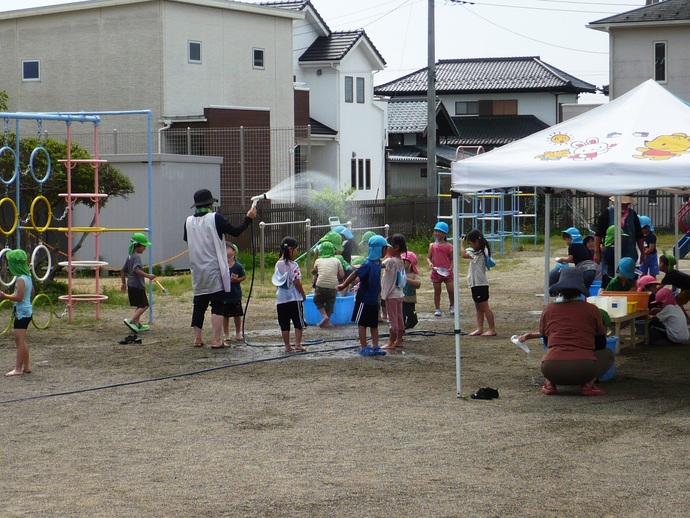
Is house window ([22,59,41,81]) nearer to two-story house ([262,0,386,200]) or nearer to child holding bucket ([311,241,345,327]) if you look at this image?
two-story house ([262,0,386,200])

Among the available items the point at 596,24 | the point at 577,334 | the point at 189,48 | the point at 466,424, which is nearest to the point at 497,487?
the point at 466,424

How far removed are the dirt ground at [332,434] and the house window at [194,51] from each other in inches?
844

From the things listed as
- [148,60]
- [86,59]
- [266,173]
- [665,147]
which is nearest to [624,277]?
[665,147]

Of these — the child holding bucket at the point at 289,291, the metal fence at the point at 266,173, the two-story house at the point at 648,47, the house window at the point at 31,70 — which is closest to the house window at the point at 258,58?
the metal fence at the point at 266,173

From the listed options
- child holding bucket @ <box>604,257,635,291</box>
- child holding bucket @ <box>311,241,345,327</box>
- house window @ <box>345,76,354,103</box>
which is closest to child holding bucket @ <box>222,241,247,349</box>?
child holding bucket @ <box>311,241,345,327</box>

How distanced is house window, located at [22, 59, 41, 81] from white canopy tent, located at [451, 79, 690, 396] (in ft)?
88.4

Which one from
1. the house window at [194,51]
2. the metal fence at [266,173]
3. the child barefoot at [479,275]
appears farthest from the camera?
the house window at [194,51]

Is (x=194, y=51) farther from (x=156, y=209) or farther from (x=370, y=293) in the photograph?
(x=370, y=293)

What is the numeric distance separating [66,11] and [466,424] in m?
28.5

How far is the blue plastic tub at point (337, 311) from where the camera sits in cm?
1448

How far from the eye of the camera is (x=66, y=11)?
33469mm

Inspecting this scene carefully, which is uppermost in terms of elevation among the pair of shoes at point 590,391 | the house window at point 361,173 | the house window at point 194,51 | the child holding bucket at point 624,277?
the house window at point 194,51

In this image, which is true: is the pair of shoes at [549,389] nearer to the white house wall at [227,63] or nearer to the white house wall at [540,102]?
the white house wall at [227,63]

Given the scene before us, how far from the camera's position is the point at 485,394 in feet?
30.1
